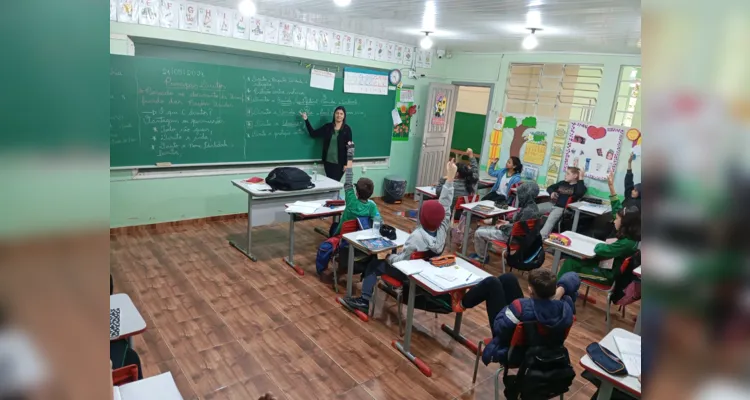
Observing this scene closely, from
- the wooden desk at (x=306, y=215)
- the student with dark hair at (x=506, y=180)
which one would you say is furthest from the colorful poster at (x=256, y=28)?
the student with dark hair at (x=506, y=180)

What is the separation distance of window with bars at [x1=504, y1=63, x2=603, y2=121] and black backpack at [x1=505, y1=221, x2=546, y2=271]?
281 cm

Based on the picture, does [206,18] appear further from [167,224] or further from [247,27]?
[167,224]

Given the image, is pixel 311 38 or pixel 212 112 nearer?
pixel 212 112

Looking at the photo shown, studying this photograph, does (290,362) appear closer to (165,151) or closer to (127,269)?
(127,269)

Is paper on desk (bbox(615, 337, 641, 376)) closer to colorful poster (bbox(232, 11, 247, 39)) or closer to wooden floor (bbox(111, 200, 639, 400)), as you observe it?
wooden floor (bbox(111, 200, 639, 400))

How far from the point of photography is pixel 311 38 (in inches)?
232

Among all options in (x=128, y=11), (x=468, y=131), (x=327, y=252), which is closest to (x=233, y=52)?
(x=128, y=11)

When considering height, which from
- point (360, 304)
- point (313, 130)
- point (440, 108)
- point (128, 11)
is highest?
point (128, 11)

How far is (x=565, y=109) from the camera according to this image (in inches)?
252

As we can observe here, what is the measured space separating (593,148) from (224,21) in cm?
515

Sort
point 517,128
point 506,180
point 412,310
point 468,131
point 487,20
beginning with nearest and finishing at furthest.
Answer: point 412,310, point 487,20, point 506,180, point 517,128, point 468,131

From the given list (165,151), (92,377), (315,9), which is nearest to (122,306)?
(92,377)

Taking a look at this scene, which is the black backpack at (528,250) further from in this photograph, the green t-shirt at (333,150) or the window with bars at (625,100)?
the green t-shirt at (333,150)

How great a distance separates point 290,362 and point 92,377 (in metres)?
2.90
